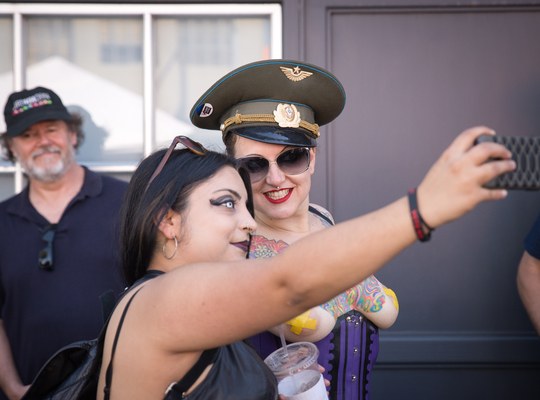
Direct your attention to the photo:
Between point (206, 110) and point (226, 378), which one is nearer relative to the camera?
point (226, 378)

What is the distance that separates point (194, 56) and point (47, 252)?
1328 mm

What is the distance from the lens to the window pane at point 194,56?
3.89 metres

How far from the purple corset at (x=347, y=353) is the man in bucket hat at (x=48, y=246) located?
1.31m

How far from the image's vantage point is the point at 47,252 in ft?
10.7

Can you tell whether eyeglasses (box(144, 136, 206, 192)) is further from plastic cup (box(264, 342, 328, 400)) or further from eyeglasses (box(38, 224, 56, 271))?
eyeglasses (box(38, 224, 56, 271))

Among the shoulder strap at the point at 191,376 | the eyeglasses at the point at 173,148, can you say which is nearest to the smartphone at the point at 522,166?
the shoulder strap at the point at 191,376

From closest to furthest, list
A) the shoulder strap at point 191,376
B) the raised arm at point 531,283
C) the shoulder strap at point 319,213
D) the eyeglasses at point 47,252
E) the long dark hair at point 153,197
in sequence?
the shoulder strap at point 191,376
the long dark hair at point 153,197
the shoulder strap at point 319,213
the raised arm at point 531,283
the eyeglasses at point 47,252

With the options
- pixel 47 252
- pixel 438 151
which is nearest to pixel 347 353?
pixel 47 252

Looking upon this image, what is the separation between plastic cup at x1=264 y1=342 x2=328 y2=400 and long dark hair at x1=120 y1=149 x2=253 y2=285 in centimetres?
47

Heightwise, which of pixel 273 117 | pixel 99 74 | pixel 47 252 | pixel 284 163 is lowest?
pixel 47 252

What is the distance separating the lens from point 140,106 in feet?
12.9

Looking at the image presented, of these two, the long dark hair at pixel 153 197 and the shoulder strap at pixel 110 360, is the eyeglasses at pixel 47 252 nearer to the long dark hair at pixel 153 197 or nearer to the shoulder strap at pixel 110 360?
the long dark hair at pixel 153 197

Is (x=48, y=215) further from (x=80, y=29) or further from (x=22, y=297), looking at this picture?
(x=80, y=29)

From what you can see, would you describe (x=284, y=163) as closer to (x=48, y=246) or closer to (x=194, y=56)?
(x=48, y=246)
